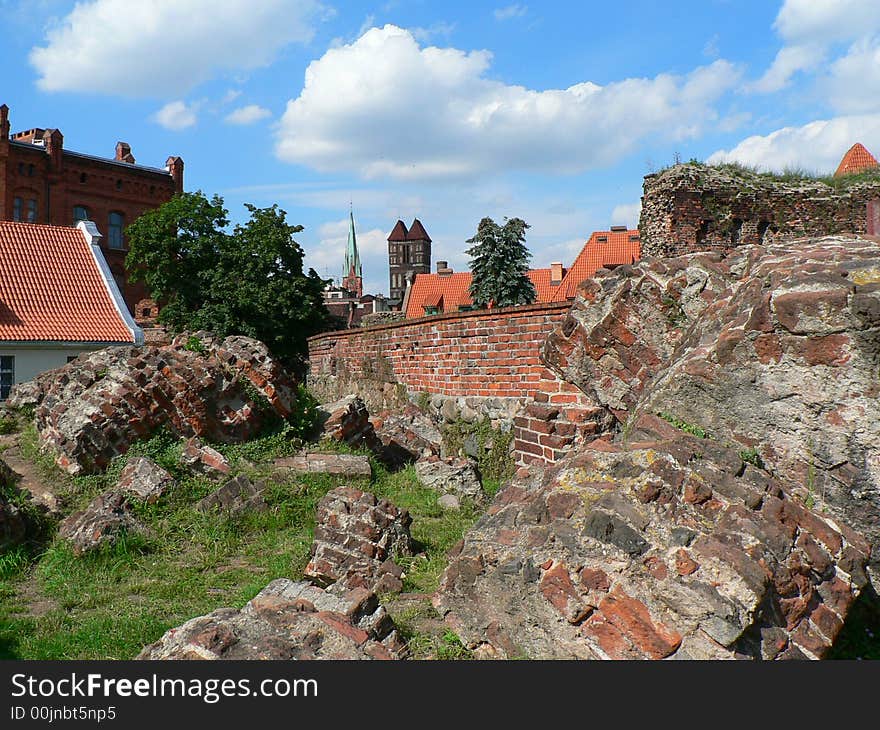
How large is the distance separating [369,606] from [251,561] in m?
2.43

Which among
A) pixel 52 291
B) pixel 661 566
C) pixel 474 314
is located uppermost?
pixel 52 291

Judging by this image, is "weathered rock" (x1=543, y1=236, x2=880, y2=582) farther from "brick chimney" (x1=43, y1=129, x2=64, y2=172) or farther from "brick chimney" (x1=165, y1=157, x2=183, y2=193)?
"brick chimney" (x1=165, y1=157, x2=183, y2=193)

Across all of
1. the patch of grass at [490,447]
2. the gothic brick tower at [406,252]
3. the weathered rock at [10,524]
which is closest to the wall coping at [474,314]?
the patch of grass at [490,447]

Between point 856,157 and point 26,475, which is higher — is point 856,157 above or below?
above

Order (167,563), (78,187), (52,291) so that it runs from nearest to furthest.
Answer: (167,563), (52,291), (78,187)

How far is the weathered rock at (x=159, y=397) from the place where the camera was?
23.8 ft

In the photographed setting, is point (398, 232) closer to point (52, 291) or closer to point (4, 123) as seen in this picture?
point (4, 123)

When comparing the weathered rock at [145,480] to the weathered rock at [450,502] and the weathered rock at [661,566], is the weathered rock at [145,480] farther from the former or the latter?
the weathered rock at [661,566]

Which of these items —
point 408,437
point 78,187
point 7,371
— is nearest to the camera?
point 408,437

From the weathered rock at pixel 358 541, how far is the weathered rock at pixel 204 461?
1.88m

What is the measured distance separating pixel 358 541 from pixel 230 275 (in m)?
19.2

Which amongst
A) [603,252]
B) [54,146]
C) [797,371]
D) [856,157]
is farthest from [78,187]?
[797,371]

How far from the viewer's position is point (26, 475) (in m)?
7.31

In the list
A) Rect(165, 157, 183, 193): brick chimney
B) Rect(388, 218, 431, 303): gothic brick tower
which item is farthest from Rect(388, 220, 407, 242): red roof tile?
Rect(165, 157, 183, 193): brick chimney
